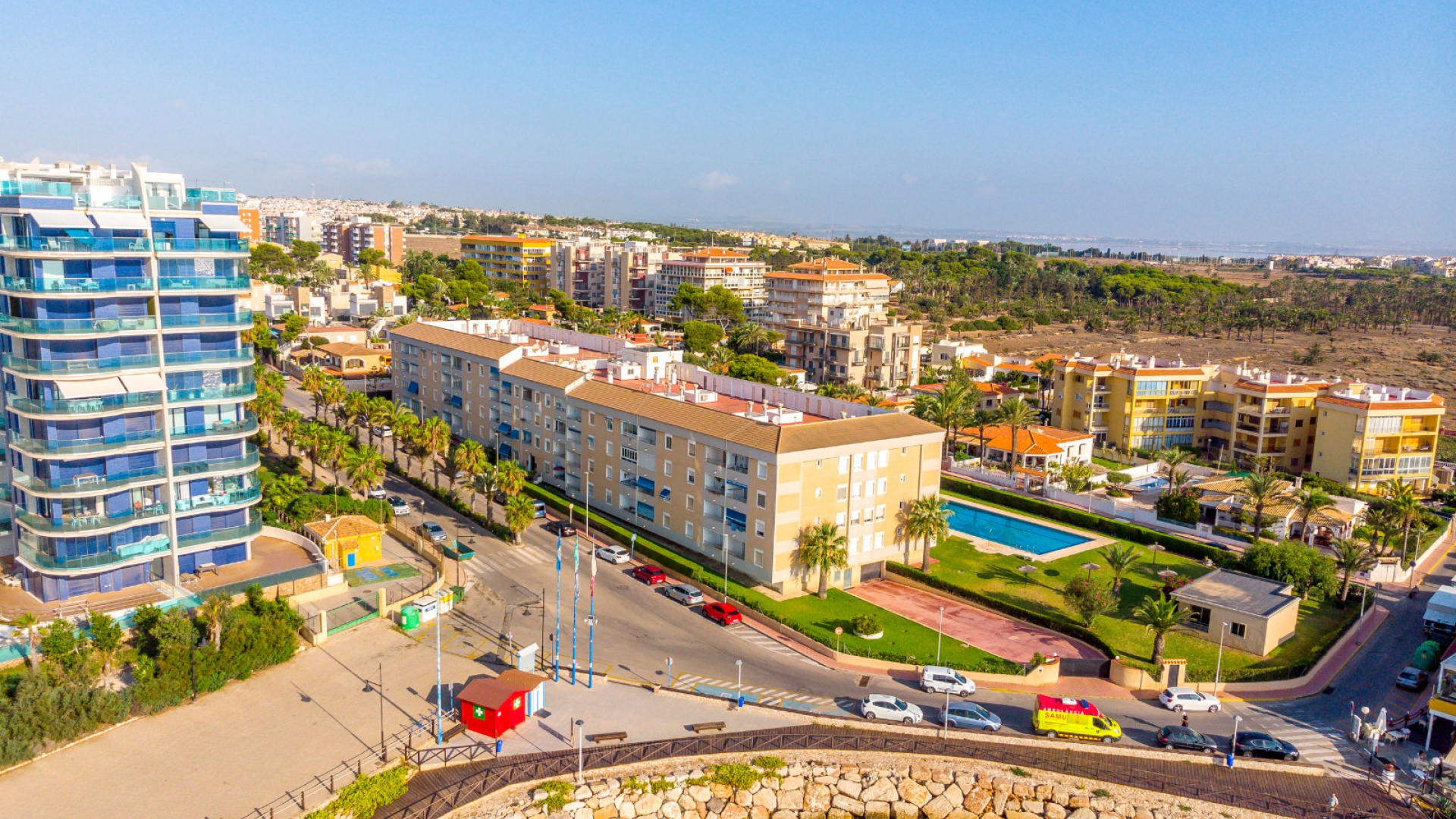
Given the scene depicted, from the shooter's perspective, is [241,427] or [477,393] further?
[477,393]

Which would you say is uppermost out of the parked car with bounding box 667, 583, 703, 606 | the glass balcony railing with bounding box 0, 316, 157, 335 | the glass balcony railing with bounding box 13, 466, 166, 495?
the glass balcony railing with bounding box 0, 316, 157, 335

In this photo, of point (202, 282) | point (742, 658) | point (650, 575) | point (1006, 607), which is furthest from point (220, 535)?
point (1006, 607)

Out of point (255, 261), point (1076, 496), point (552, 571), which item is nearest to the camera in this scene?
point (552, 571)

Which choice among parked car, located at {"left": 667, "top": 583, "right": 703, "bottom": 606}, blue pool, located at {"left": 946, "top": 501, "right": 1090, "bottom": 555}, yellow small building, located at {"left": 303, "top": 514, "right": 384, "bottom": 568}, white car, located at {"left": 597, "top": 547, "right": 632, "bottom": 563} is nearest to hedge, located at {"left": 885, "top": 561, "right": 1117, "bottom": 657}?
blue pool, located at {"left": 946, "top": 501, "right": 1090, "bottom": 555}

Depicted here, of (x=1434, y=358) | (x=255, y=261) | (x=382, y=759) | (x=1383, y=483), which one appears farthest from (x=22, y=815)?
(x=1434, y=358)

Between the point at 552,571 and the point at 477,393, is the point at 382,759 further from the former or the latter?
the point at 477,393

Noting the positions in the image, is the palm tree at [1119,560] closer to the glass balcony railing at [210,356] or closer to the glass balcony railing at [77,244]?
the glass balcony railing at [210,356]

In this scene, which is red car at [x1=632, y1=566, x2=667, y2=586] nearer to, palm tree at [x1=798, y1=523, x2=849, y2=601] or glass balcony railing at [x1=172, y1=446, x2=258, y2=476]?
palm tree at [x1=798, y1=523, x2=849, y2=601]
